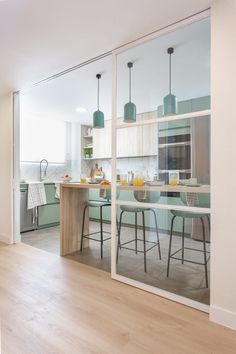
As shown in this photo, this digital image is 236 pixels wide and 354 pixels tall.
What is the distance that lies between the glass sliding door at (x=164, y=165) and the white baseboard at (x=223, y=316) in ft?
0.54

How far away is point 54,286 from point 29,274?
0.43 m

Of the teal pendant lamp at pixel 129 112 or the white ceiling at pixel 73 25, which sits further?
the teal pendant lamp at pixel 129 112

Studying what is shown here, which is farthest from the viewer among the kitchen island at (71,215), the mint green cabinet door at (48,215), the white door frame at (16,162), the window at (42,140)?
the window at (42,140)

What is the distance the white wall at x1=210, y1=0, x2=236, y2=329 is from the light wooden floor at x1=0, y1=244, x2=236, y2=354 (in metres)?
0.22

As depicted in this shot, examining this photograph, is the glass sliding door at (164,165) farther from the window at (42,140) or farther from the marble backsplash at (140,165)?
the window at (42,140)

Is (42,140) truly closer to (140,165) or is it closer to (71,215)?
(71,215)

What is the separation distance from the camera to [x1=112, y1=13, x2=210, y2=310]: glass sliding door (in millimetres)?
1956

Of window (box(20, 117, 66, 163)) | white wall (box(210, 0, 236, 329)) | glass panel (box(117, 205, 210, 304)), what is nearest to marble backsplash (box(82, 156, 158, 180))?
glass panel (box(117, 205, 210, 304))

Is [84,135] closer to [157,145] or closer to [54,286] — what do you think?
[157,145]

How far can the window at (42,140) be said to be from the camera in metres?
4.91

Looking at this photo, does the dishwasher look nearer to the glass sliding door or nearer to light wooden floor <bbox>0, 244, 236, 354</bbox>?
light wooden floor <bbox>0, 244, 236, 354</bbox>

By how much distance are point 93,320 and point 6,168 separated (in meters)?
2.76

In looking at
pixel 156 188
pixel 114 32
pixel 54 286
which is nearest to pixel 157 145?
pixel 156 188

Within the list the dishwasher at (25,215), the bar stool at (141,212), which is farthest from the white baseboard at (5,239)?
the bar stool at (141,212)
